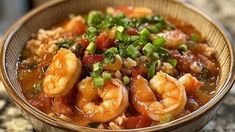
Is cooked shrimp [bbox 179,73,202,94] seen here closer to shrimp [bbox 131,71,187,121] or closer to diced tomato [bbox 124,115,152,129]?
shrimp [bbox 131,71,187,121]

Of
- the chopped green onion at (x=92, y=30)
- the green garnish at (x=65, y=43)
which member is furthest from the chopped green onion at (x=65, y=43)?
the chopped green onion at (x=92, y=30)

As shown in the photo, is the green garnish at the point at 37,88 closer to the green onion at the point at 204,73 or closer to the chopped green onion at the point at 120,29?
the chopped green onion at the point at 120,29

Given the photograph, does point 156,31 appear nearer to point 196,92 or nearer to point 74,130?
point 196,92

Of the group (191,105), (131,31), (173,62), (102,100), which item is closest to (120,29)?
(131,31)

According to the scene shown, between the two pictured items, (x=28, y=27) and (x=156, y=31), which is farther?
(x=28, y=27)

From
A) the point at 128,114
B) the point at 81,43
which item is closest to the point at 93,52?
the point at 81,43

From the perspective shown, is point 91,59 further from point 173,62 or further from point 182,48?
point 182,48
